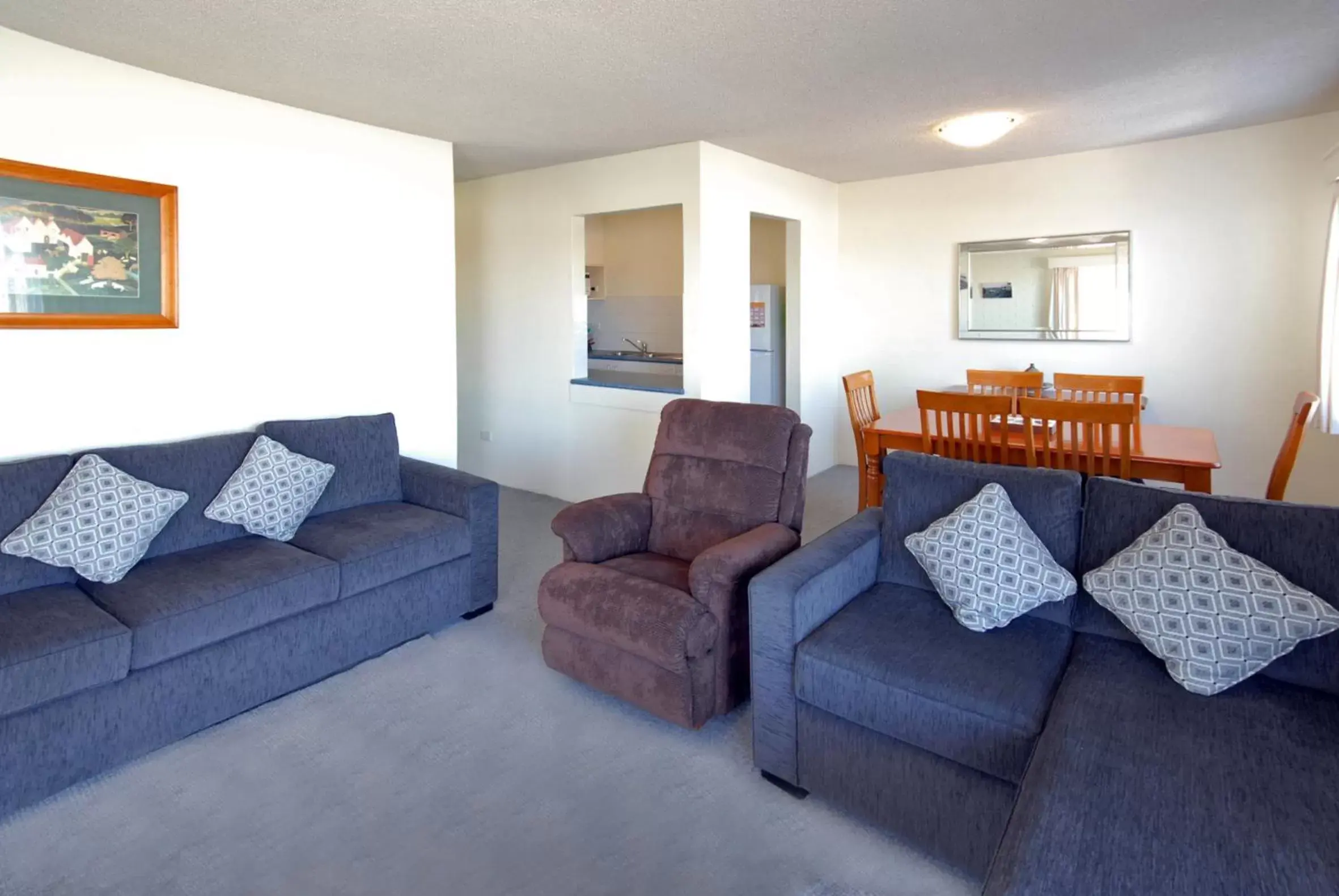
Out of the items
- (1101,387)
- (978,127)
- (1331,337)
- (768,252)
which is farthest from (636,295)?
(1331,337)

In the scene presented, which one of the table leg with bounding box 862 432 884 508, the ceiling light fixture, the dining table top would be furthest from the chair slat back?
the ceiling light fixture

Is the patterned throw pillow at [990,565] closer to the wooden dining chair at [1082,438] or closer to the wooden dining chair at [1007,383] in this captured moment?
the wooden dining chair at [1082,438]

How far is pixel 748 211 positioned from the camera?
5.05 metres

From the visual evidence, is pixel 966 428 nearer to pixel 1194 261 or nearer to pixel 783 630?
pixel 783 630

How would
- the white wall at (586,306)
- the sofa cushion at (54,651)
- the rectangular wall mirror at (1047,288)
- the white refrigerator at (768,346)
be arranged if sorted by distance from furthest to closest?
the white refrigerator at (768,346), the rectangular wall mirror at (1047,288), the white wall at (586,306), the sofa cushion at (54,651)

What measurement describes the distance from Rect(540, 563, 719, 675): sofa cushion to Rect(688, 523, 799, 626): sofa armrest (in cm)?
4

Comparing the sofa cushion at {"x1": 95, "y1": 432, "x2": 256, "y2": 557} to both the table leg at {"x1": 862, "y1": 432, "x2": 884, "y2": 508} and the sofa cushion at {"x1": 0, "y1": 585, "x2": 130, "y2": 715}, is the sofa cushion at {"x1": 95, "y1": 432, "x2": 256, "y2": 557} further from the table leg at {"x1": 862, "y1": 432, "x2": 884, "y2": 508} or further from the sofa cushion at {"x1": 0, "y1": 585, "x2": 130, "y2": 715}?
the table leg at {"x1": 862, "y1": 432, "x2": 884, "y2": 508}

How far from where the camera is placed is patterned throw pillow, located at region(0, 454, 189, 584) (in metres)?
2.53

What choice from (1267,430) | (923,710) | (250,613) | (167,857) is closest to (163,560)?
(250,613)

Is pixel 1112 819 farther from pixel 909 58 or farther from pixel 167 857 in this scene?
pixel 909 58

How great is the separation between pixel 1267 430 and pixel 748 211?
3.44 metres

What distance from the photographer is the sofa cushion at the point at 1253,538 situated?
5.95 ft

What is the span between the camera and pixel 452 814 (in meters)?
2.13

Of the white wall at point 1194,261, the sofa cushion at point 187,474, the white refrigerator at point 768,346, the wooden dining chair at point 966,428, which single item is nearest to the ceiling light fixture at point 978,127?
the white wall at point 1194,261
